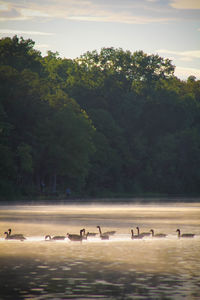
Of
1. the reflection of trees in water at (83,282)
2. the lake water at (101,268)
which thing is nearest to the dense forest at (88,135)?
the lake water at (101,268)

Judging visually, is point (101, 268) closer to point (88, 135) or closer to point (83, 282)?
point (83, 282)

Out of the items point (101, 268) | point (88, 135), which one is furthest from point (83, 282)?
point (88, 135)

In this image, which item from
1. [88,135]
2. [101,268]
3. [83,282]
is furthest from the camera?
[88,135]

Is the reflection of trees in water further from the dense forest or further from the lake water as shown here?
the dense forest

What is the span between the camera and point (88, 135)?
142 metres

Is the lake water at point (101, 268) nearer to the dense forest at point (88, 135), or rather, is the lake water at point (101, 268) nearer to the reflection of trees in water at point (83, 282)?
the reflection of trees in water at point (83, 282)

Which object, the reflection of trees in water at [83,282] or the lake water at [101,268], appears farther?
the lake water at [101,268]

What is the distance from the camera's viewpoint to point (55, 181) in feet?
453

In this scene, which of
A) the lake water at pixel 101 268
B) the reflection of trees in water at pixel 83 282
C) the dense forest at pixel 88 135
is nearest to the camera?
the reflection of trees in water at pixel 83 282

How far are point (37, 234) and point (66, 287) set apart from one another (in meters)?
22.9

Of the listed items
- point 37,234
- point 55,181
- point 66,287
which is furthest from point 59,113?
point 66,287

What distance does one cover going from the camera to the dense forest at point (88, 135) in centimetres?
13512

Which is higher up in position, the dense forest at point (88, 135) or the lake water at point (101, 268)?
the dense forest at point (88, 135)

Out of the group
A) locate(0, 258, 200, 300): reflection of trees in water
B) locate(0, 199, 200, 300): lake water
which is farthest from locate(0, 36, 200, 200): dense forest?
locate(0, 258, 200, 300): reflection of trees in water
